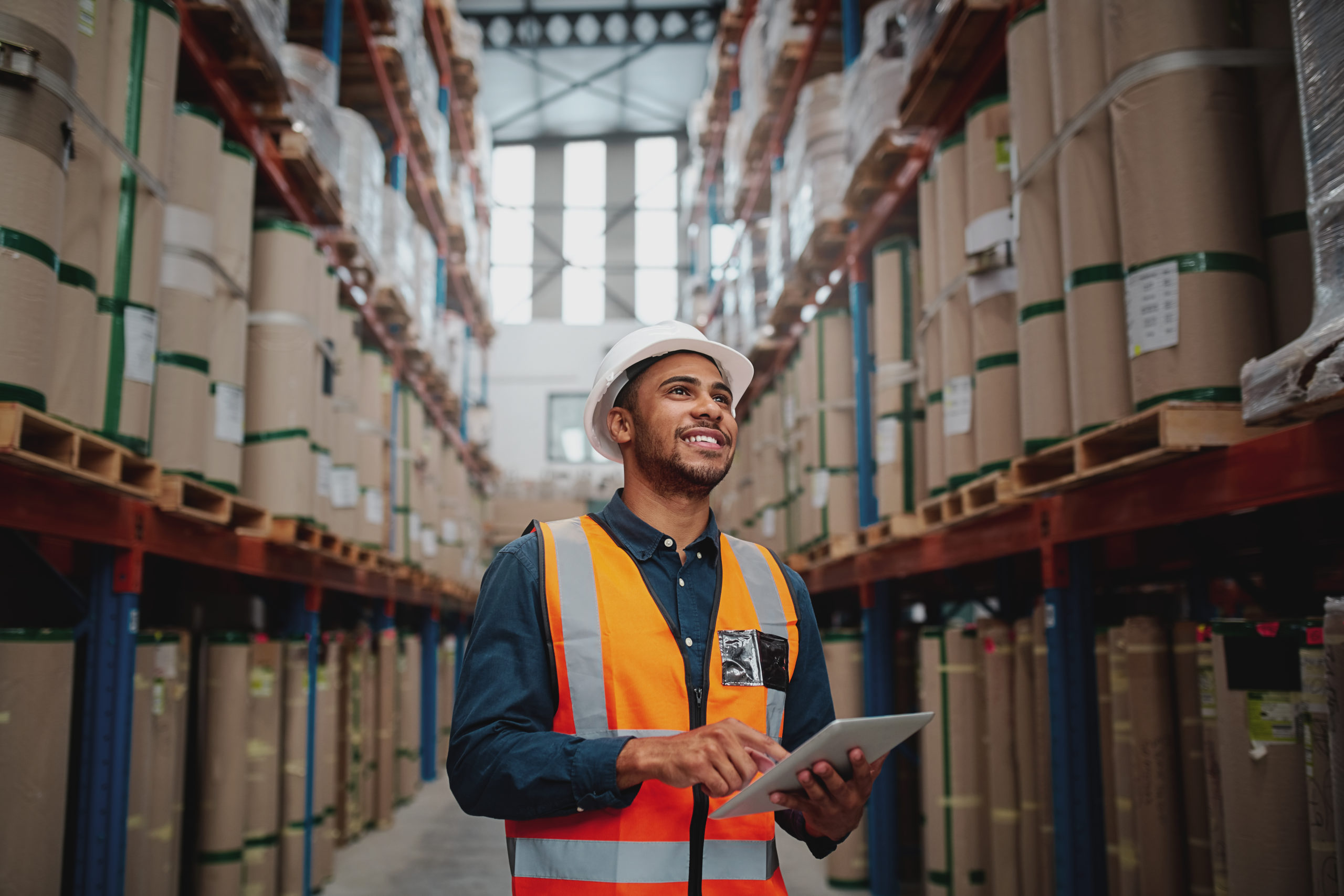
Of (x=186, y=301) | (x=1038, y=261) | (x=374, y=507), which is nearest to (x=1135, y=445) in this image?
(x=1038, y=261)

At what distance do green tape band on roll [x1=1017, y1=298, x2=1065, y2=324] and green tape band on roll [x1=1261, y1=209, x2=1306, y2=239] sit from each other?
71cm

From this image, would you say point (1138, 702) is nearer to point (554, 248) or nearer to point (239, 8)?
point (239, 8)

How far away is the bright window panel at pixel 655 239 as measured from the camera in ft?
70.9

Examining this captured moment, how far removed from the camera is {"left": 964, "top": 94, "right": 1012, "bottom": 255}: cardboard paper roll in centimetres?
388

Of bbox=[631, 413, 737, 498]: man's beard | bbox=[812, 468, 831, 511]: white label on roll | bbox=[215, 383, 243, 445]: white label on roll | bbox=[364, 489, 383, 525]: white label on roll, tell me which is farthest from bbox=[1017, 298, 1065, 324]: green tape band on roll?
bbox=[364, 489, 383, 525]: white label on roll

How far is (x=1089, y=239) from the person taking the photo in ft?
10.0

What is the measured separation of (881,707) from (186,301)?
3.91 meters

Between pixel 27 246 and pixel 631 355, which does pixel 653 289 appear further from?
pixel 631 355

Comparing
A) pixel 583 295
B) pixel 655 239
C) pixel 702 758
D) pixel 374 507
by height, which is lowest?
pixel 702 758

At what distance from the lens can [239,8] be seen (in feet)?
14.4

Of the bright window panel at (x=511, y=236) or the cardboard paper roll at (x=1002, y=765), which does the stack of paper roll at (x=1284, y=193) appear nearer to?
the cardboard paper roll at (x=1002, y=765)

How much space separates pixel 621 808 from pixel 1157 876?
7.14 ft

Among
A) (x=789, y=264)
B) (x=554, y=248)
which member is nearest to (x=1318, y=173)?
(x=789, y=264)

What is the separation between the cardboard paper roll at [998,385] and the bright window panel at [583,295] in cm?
1784
